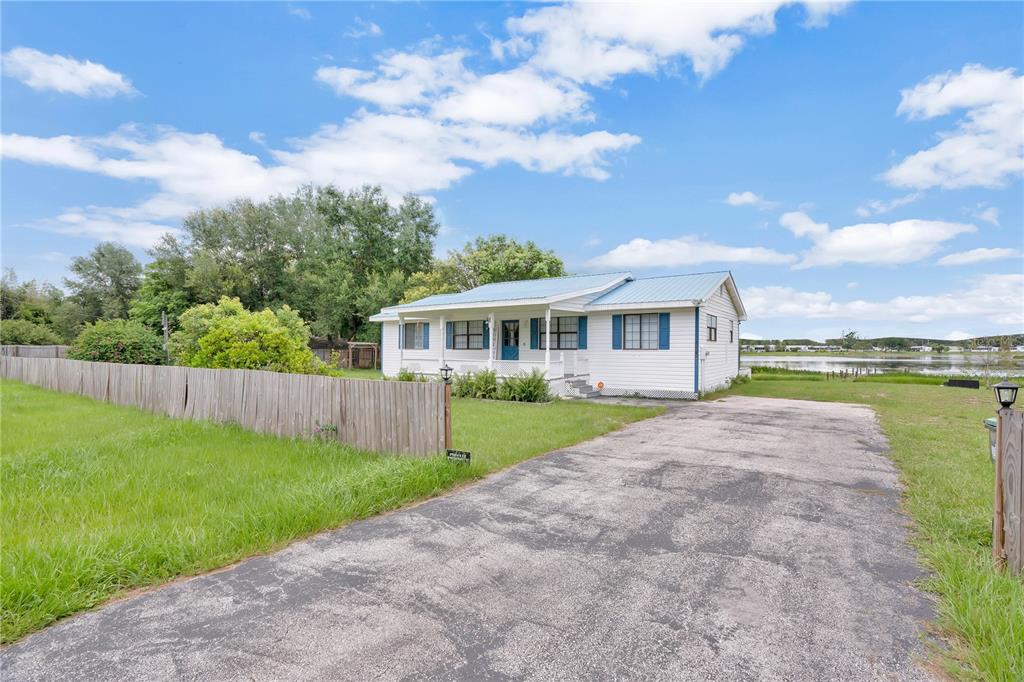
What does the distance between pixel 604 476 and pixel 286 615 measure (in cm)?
371

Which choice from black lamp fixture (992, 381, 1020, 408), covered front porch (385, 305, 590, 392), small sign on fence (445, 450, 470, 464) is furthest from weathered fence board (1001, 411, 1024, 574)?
covered front porch (385, 305, 590, 392)

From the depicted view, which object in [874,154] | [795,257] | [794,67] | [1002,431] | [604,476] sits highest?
[794,67]

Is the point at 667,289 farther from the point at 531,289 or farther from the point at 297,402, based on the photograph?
the point at 297,402

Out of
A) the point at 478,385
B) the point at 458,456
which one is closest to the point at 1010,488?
the point at 458,456

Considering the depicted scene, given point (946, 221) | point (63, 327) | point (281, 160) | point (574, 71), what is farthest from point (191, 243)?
point (946, 221)

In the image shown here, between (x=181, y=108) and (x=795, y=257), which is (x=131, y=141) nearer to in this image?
(x=181, y=108)

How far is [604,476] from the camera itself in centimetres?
544

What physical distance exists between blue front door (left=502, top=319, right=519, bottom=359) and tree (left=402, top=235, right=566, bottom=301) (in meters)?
13.3

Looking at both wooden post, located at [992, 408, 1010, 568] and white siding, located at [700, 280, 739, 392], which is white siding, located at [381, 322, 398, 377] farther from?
wooden post, located at [992, 408, 1010, 568]

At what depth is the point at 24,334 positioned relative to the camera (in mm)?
29922

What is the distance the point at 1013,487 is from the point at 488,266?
29.0 m

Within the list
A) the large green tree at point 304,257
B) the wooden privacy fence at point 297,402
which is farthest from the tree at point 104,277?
the wooden privacy fence at point 297,402

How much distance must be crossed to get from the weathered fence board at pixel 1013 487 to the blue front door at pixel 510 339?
45.9 feet

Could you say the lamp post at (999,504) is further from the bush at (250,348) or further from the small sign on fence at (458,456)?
the bush at (250,348)
